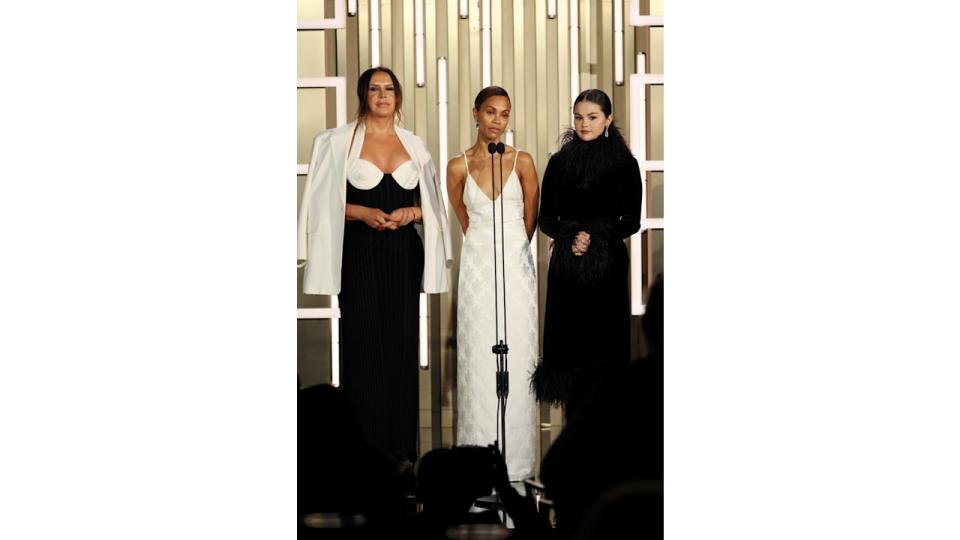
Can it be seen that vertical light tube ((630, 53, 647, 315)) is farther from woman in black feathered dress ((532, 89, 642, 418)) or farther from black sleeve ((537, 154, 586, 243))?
black sleeve ((537, 154, 586, 243))

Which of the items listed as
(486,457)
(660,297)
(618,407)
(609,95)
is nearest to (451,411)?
(486,457)

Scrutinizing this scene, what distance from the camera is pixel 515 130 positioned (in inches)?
136

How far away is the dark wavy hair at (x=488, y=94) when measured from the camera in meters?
3.46

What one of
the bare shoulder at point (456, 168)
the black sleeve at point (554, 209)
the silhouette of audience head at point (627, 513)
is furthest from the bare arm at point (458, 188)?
the silhouette of audience head at point (627, 513)

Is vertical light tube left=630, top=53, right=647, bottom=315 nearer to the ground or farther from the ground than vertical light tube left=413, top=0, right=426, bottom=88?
nearer to the ground

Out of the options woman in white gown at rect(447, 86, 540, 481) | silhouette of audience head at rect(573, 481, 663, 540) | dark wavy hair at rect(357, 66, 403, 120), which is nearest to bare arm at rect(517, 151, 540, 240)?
woman in white gown at rect(447, 86, 540, 481)

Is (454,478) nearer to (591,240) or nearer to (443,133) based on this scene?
(591,240)

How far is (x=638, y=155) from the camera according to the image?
343 centimetres

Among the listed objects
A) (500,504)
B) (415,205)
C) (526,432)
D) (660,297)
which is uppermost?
(415,205)

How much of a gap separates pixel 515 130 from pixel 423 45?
41 centimetres

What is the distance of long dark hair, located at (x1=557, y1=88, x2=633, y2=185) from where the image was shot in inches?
136

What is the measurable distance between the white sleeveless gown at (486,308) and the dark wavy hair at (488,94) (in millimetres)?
238

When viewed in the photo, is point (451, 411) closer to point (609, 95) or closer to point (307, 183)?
point (307, 183)

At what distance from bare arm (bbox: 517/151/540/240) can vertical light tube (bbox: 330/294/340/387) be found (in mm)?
655
